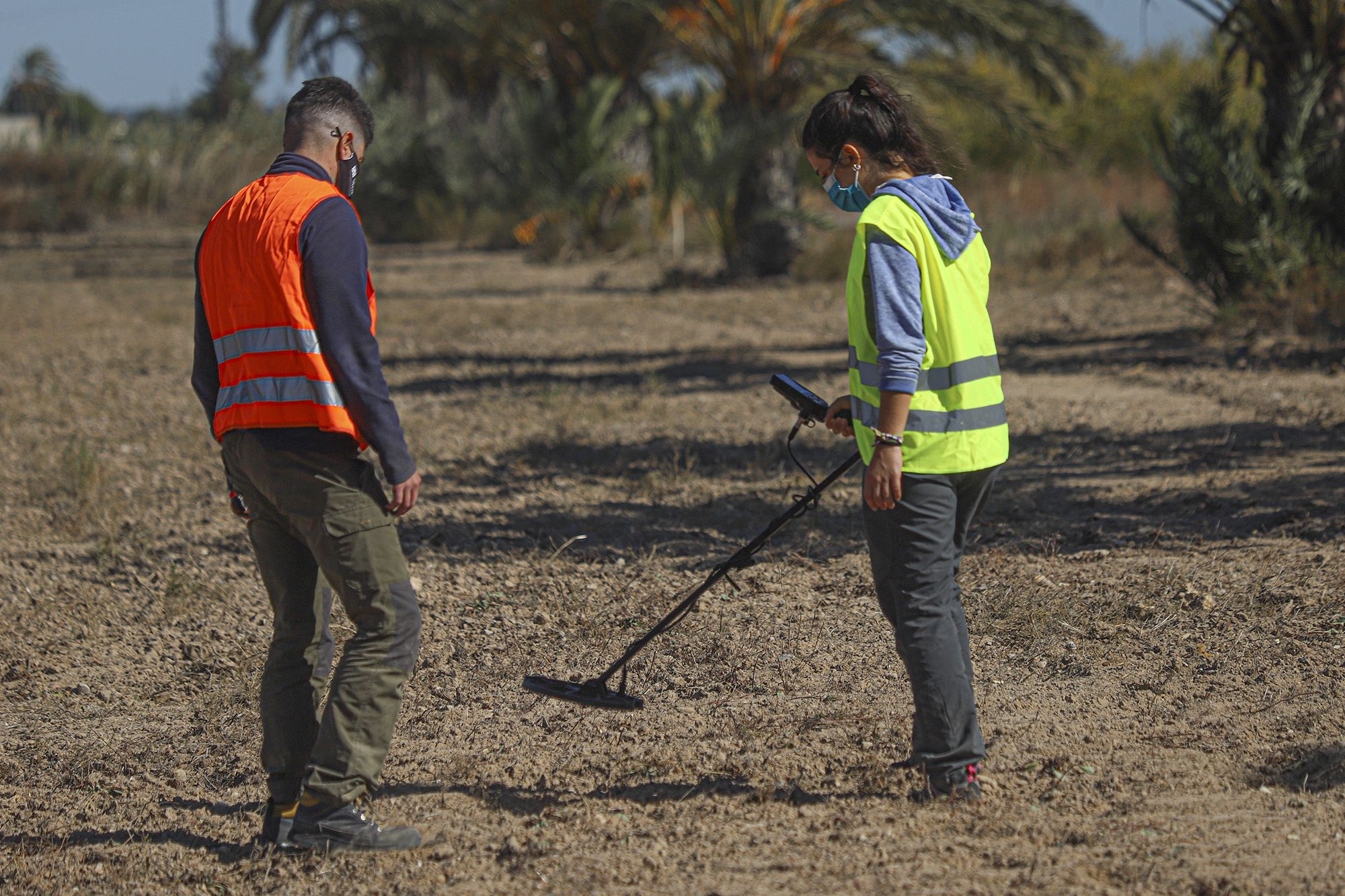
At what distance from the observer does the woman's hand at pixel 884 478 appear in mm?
2641

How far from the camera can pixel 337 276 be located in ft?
8.20

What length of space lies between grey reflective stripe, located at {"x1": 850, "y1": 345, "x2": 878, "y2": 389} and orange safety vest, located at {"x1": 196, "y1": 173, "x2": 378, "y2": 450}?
3.38 feet

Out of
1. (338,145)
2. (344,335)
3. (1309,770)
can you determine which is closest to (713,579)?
(344,335)

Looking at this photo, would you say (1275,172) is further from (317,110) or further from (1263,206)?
(317,110)

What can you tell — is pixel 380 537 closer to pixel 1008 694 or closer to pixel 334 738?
pixel 334 738

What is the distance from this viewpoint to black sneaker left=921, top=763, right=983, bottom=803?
2900 mm

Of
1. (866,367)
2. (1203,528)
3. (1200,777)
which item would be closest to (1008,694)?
(1200,777)

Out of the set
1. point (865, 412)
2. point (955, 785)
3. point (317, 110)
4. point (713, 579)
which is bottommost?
point (955, 785)

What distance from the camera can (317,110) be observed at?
268 cm

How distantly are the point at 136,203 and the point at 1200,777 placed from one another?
29169 mm

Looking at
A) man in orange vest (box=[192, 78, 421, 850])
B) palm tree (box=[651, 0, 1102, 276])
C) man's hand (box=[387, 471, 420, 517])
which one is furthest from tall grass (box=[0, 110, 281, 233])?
man's hand (box=[387, 471, 420, 517])

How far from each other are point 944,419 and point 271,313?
55.9 inches

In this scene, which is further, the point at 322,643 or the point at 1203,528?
the point at 1203,528

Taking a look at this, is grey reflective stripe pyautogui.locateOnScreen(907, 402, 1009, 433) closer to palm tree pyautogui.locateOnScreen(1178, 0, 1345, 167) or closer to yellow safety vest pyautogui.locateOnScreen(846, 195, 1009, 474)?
yellow safety vest pyautogui.locateOnScreen(846, 195, 1009, 474)
